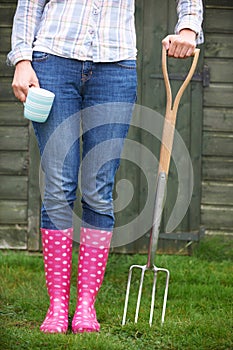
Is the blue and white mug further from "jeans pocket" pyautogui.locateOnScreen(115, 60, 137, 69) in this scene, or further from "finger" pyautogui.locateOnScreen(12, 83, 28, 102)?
"jeans pocket" pyautogui.locateOnScreen(115, 60, 137, 69)

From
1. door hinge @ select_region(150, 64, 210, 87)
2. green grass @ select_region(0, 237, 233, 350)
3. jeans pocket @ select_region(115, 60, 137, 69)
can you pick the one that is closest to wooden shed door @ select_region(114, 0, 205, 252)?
door hinge @ select_region(150, 64, 210, 87)

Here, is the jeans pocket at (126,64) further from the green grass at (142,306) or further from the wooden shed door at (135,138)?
the wooden shed door at (135,138)

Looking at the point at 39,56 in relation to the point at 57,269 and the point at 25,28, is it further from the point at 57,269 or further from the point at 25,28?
the point at 57,269

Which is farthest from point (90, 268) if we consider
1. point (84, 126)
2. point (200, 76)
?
point (200, 76)

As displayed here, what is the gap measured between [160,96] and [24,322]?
2113 millimetres

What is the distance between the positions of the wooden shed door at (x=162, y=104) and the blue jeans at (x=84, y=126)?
82.4 inches

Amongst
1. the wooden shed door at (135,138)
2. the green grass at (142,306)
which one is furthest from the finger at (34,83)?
the wooden shed door at (135,138)

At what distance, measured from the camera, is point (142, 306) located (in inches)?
138

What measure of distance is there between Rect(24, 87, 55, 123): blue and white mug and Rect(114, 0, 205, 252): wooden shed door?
2269mm

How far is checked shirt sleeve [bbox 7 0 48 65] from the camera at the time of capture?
8.93ft

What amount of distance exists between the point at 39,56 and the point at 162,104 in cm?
224

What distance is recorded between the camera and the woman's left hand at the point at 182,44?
2803mm

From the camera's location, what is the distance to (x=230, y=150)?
496cm

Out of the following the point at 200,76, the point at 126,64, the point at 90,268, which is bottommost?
the point at 90,268
